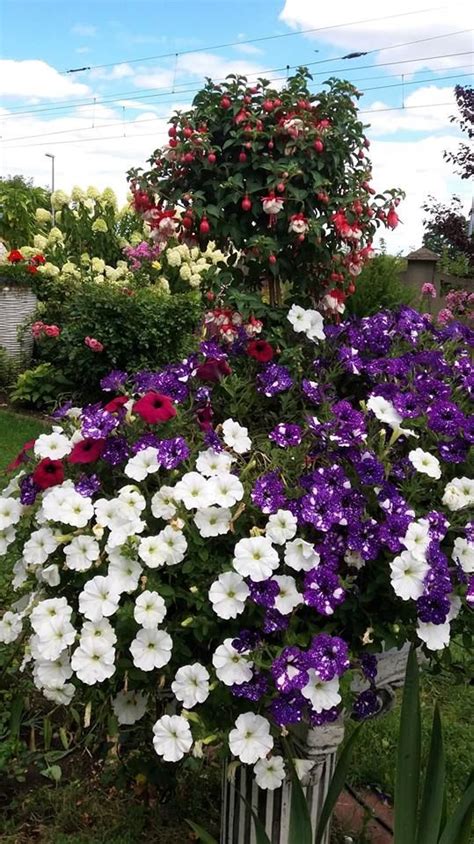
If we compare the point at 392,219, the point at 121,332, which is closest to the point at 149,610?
the point at 392,219

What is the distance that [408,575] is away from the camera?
1490mm

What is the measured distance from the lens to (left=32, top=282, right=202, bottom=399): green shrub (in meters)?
6.54

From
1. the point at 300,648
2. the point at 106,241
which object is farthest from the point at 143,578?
the point at 106,241

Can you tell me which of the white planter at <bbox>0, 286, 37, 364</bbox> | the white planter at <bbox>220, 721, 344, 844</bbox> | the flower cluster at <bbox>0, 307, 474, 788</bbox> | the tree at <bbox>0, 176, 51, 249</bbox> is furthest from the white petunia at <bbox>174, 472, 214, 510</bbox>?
the tree at <bbox>0, 176, 51, 249</bbox>

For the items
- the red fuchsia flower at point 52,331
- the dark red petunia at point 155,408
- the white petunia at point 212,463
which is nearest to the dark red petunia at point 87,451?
the dark red petunia at point 155,408

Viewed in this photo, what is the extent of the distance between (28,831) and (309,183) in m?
1.91

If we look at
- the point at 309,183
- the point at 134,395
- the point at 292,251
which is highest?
the point at 309,183

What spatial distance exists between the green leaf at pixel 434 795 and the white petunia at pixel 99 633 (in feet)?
2.03

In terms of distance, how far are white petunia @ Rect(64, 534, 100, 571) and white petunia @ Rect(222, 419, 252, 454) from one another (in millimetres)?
359

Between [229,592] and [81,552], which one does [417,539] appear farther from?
[81,552]

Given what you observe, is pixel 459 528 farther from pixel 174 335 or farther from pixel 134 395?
pixel 174 335

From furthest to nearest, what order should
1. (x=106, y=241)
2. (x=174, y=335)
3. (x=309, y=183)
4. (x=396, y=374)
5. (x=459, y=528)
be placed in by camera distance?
1. (x=106, y=241)
2. (x=174, y=335)
3. (x=309, y=183)
4. (x=396, y=374)
5. (x=459, y=528)

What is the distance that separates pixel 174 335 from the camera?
6.89 metres

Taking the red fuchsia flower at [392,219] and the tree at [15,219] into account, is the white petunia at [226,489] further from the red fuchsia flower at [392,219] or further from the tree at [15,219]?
the tree at [15,219]
